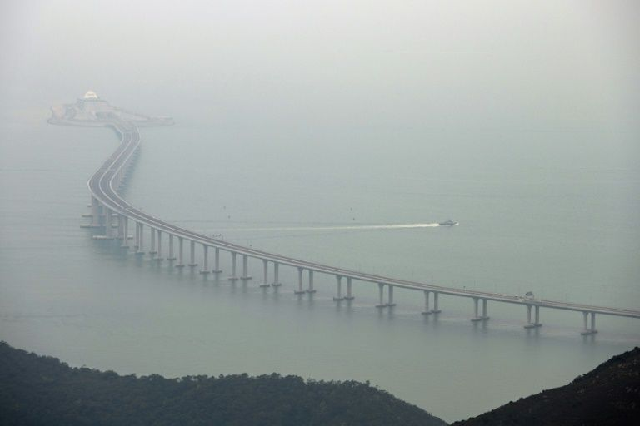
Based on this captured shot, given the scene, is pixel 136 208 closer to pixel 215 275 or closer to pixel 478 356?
pixel 215 275

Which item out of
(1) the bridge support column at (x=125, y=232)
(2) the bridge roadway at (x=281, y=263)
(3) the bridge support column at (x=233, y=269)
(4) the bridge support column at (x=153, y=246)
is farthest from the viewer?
(1) the bridge support column at (x=125, y=232)

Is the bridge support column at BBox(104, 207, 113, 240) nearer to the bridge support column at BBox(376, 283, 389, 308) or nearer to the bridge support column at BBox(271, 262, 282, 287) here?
the bridge support column at BBox(271, 262, 282, 287)

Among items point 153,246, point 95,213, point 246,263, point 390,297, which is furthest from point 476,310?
point 95,213

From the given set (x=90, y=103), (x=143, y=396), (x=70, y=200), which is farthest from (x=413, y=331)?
(x=90, y=103)

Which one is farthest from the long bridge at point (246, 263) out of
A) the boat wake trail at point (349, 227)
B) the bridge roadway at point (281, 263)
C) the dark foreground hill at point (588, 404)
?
the dark foreground hill at point (588, 404)

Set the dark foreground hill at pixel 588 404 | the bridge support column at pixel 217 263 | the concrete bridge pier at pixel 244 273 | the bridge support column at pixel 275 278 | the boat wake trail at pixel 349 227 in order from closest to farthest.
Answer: the dark foreground hill at pixel 588 404 < the bridge support column at pixel 275 278 < the concrete bridge pier at pixel 244 273 < the bridge support column at pixel 217 263 < the boat wake trail at pixel 349 227

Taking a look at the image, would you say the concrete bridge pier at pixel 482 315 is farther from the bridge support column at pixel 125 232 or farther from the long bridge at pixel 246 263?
the bridge support column at pixel 125 232

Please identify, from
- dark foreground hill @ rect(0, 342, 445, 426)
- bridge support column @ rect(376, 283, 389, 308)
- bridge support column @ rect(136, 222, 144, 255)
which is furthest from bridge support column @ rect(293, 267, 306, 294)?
dark foreground hill @ rect(0, 342, 445, 426)
